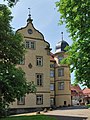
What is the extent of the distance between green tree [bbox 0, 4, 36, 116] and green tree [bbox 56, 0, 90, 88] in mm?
4122

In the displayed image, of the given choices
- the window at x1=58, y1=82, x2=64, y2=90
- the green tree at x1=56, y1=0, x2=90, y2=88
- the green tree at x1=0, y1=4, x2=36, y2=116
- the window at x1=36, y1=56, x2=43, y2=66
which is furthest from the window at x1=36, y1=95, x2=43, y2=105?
the green tree at x1=56, y1=0, x2=90, y2=88

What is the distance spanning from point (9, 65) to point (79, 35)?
19.5 feet

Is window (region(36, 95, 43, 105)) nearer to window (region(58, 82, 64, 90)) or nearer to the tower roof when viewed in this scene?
window (region(58, 82, 64, 90))

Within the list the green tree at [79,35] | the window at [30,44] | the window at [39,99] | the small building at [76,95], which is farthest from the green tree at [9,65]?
the small building at [76,95]

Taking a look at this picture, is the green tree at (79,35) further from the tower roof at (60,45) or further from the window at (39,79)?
the tower roof at (60,45)

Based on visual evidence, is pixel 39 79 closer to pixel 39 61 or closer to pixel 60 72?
pixel 39 61

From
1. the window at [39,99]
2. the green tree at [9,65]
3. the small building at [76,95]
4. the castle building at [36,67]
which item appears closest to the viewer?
the green tree at [9,65]

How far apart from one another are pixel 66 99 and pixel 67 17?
39583 millimetres

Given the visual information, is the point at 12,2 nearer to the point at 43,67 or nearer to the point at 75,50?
the point at 75,50

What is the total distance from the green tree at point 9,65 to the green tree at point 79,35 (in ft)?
13.5

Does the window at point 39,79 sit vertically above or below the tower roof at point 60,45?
below

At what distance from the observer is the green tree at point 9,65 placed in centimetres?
1969

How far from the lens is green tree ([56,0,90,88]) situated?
17.0 metres

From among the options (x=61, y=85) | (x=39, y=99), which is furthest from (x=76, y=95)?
(x=39, y=99)
